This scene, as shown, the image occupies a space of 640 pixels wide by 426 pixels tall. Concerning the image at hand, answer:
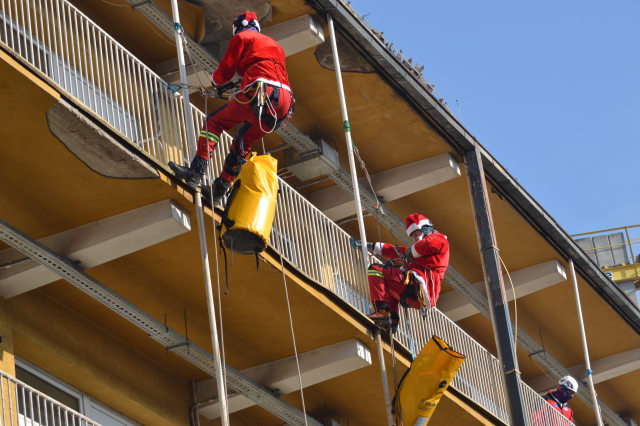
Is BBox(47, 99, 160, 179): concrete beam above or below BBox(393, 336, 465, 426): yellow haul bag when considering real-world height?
above

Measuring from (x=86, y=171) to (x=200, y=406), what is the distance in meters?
4.21

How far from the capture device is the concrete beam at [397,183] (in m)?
17.3

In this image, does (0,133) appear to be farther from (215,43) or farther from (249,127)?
(215,43)

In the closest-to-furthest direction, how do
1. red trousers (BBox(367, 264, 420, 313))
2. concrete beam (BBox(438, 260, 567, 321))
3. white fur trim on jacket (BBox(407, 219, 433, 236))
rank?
1. red trousers (BBox(367, 264, 420, 313))
2. white fur trim on jacket (BBox(407, 219, 433, 236))
3. concrete beam (BBox(438, 260, 567, 321))

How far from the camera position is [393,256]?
14.4 meters

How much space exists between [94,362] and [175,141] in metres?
2.82

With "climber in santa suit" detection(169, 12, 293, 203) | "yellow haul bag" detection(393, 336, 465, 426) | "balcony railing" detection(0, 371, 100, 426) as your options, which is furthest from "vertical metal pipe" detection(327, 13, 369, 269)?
"balcony railing" detection(0, 371, 100, 426)

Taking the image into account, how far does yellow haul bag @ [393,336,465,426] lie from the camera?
12.8 m

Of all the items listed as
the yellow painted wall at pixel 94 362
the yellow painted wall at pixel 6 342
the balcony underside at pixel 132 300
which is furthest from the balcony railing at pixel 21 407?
the balcony underside at pixel 132 300

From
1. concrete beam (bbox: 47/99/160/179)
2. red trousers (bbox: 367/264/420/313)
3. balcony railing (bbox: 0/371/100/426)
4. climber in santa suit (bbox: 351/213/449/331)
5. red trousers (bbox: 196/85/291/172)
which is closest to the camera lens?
balcony railing (bbox: 0/371/100/426)

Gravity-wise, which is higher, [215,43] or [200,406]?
[215,43]

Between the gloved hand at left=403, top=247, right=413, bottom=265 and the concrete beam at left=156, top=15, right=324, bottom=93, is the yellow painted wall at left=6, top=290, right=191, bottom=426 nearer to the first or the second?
the gloved hand at left=403, top=247, right=413, bottom=265

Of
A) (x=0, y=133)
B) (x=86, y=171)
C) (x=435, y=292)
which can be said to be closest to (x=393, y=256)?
(x=435, y=292)

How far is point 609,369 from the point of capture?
21859 mm
